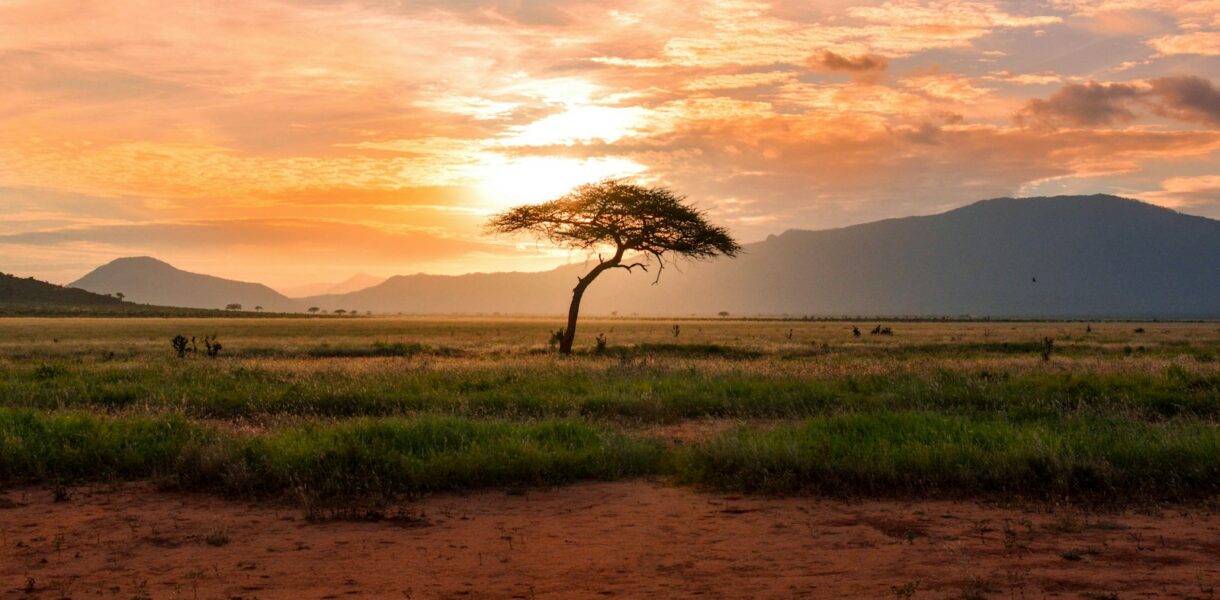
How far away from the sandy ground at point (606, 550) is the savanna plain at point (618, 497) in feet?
0.13

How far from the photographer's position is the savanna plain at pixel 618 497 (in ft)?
25.9

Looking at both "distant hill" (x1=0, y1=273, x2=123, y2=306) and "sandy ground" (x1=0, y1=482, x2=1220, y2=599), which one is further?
"distant hill" (x1=0, y1=273, x2=123, y2=306)

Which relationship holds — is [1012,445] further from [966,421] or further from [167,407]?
[167,407]

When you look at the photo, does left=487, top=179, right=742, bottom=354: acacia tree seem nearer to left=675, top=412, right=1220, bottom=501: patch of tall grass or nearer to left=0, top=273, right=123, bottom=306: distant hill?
left=675, top=412, right=1220, bottom=501: patch of tall grass

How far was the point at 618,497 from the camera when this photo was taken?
→ 37.4 feet

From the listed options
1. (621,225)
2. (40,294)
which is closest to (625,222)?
(621,225)

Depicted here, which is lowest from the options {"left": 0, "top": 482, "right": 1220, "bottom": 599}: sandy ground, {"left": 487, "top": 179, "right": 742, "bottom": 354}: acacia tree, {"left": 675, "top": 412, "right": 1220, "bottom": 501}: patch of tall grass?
{"left": 0, "top": 482, "right": 1220, "bottom": 599}: sandy ground

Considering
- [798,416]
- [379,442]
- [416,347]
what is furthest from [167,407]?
[416,347]

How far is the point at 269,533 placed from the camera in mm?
9727

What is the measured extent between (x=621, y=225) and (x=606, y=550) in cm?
3180

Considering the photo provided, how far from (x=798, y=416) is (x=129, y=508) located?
39.6 feet

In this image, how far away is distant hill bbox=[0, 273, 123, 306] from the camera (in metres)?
165

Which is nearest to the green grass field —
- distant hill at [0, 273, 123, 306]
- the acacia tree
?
the acacia tree

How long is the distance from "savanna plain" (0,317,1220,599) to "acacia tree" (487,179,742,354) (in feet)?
67.2
